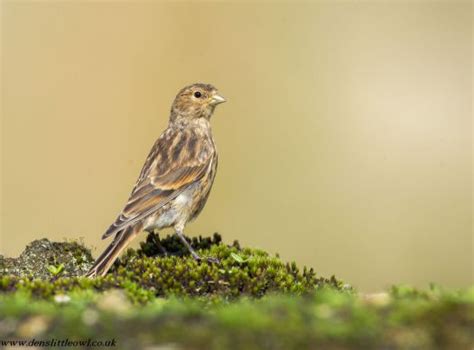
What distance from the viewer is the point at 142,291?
6.49m

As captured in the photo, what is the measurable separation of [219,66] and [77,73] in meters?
3.25

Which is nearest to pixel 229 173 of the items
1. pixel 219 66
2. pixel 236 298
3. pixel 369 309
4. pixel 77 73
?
pixel 219 66

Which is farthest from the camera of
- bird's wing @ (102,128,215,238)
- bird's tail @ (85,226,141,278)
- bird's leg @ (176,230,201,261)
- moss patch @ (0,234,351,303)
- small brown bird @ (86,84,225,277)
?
bird's wing @ (102,128,215,238)

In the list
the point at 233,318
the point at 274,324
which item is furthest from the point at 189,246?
the point at 274,324

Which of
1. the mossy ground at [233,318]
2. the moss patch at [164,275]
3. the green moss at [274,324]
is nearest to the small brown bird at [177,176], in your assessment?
the moss patch at [164,275]

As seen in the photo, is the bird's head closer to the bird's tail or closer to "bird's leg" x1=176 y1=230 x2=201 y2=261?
"bird's leg" x1=176 y1=230 x2=201 y2=261

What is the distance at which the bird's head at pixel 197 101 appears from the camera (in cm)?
1081

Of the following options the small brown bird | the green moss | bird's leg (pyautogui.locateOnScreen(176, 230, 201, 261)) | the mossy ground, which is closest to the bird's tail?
the small brown bird

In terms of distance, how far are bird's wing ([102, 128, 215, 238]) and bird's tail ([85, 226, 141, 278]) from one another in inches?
3.6

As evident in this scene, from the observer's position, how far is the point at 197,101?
35.5 ft

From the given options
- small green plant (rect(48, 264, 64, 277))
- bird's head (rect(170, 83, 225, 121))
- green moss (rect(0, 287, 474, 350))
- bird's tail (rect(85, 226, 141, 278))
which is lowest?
green moss (rect(0, 287, 474, 350))

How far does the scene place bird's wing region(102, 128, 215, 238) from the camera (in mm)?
8898

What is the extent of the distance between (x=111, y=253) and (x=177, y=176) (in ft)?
6.37

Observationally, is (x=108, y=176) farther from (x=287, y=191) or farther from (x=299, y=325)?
(x=299, y=325)
